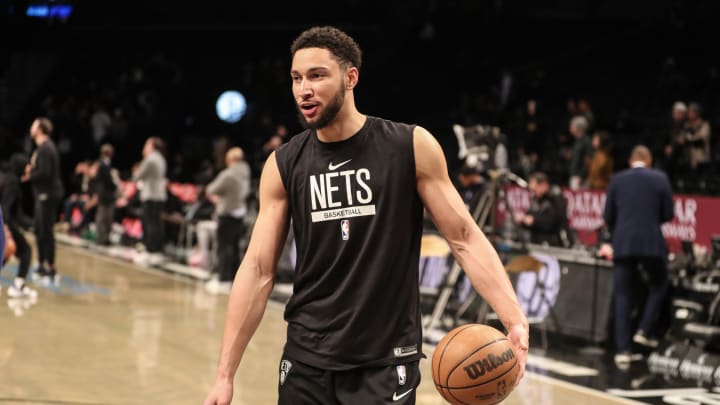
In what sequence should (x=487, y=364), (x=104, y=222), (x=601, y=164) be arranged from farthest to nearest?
(x=104, y=222)
(x=601, y=164)
(x=487, y=364)

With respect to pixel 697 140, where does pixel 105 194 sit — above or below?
below

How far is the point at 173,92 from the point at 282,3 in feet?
13.0

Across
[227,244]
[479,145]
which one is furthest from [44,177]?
[479,145]

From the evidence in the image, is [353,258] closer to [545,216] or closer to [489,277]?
[489,277]

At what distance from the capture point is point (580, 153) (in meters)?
15.5

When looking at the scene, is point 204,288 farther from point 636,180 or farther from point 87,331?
point 636,180

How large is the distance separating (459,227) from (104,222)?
16.5m

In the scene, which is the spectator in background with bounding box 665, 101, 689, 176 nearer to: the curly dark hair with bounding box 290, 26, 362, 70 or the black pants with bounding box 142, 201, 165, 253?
the black pants with bounding box 142, 201, 165, 253

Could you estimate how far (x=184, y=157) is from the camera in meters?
26.7

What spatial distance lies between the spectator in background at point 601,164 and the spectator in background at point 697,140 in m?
1.16

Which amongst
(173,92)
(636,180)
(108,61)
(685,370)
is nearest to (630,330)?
(685,370)

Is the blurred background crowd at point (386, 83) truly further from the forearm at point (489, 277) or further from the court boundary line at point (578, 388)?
the forearm at point (489, 277)

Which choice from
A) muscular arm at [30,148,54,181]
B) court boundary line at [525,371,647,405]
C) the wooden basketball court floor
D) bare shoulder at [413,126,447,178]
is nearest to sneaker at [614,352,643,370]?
court boundary line at [525,371,647,405]

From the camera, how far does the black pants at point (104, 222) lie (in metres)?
19.1
